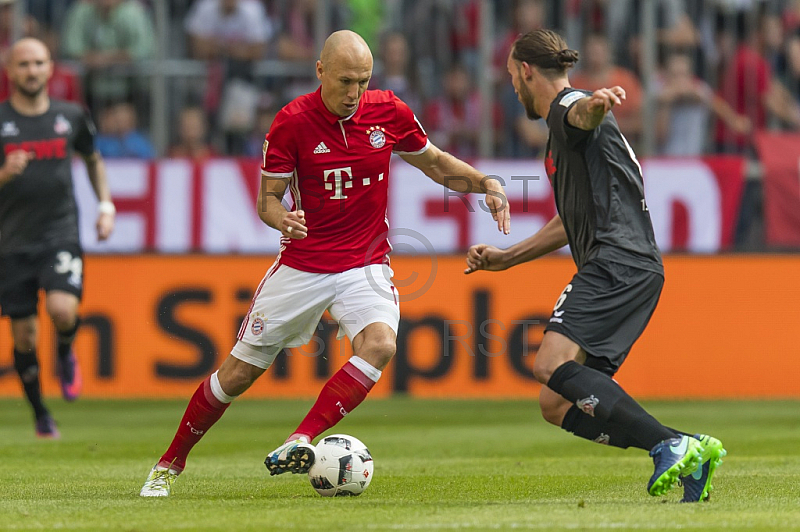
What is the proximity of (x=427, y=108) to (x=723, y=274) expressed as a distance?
380 centimetres

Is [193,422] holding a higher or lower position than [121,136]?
lower

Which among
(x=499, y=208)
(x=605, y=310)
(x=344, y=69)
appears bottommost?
(x=605, y=310)

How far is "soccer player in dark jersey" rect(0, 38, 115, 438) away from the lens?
34.5ft

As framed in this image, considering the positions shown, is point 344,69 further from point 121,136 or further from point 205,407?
point 121,136

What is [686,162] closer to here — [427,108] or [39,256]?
[427,108]

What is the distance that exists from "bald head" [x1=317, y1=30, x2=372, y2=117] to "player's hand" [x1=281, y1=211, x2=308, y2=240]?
29.2 inches

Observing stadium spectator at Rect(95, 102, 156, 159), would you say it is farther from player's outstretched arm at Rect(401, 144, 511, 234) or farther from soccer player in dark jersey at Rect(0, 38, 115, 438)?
player's outstretched arm at Rect(401, 144, 511, 234)

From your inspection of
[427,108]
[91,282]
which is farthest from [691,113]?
[91,282]

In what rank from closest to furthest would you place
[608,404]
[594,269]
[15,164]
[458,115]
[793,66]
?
[608,404], [594,269], [15,164], [793,66], [458,115]

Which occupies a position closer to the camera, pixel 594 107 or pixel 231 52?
pixel 594 107

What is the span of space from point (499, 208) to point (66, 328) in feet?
15.6

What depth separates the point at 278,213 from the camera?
6.75 meters

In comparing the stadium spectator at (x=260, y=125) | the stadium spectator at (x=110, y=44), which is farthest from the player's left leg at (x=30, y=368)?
the stadium spectator at (x=110, y=44)

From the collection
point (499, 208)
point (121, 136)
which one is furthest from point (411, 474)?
point (121, 136)
